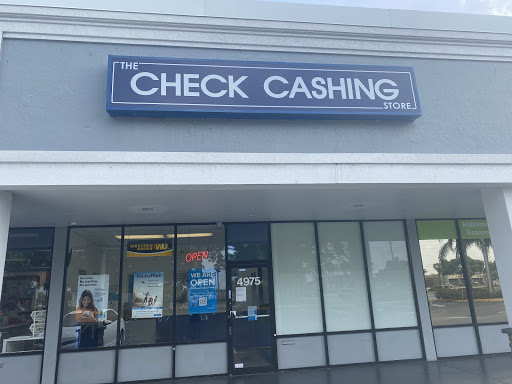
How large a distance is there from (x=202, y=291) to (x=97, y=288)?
241cm

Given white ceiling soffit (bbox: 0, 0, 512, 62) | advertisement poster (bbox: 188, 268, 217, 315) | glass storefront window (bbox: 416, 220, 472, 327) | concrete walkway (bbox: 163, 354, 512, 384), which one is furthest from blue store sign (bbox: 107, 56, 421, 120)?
concrete walkway (bbox: 163, 354, 512, 384)

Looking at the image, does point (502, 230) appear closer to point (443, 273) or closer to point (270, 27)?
point (443, 273)

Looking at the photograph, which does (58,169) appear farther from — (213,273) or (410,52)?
(410,52)

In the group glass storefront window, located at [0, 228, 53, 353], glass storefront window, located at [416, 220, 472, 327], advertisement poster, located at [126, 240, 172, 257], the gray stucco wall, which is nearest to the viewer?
the gray stucco wall

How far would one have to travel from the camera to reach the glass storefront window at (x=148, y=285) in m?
8.71

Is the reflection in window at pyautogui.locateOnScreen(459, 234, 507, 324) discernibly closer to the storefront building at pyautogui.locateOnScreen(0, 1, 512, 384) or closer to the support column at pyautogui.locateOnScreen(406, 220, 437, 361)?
the storefront building at pyautogui.locateOnScreen(0, 1, 512, 384)

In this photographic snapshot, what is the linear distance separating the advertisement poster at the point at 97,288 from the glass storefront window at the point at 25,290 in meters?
0.72

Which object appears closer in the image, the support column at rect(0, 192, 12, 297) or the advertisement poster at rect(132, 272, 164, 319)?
the support column at rect(0, 192, 12, 297)

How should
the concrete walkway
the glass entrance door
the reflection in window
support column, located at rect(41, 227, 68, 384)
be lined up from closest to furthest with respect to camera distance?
1. the concrete walkway
2. support column, located at rect(41, 227, 68, 384)
3. the glass entrance door
4. the reflection in window

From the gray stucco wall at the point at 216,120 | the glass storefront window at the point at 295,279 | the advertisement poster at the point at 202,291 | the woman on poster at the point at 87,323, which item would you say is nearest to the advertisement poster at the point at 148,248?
the advertisement poster at the point at 202,291

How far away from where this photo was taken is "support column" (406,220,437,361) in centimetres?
940

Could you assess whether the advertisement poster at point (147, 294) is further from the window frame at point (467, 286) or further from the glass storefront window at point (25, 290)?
the window frame at point (467, 286)

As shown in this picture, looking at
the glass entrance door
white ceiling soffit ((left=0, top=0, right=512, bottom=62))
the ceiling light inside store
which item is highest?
white ceiling soffit ((left=0, top=0, right=512, bottom=62))

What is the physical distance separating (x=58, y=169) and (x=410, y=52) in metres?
6.38
